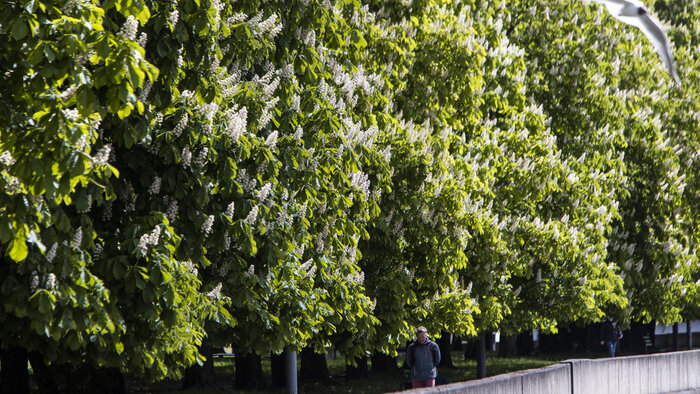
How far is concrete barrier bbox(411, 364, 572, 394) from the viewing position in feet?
36.6

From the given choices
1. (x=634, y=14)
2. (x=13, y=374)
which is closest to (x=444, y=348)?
(x=13, y=374)

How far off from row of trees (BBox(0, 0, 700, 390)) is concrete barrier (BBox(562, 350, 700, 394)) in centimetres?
190

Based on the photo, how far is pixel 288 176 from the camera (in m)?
11.1

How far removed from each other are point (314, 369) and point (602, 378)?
374 inches

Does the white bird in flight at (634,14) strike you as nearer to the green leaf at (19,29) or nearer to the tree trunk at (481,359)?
the green leaf at (19,29)

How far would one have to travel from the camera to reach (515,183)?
19.9m

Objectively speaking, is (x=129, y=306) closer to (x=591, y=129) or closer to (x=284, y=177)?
(x=284, y=177)

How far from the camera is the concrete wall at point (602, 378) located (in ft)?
40.4

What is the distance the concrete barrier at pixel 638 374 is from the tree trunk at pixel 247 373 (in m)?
8.64

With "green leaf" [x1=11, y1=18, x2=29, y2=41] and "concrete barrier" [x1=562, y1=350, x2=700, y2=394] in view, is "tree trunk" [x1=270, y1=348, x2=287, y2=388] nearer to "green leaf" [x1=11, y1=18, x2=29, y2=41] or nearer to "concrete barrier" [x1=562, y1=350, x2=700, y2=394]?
"concrete barrier" [x1=562, y1=350, x2=700, y2=394]

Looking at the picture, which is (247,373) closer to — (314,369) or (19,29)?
(314,369)

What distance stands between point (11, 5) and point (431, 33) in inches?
406

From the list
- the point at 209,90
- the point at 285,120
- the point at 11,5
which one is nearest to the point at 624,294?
the point at 285,120

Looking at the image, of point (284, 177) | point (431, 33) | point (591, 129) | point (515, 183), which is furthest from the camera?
point (591, 129)
